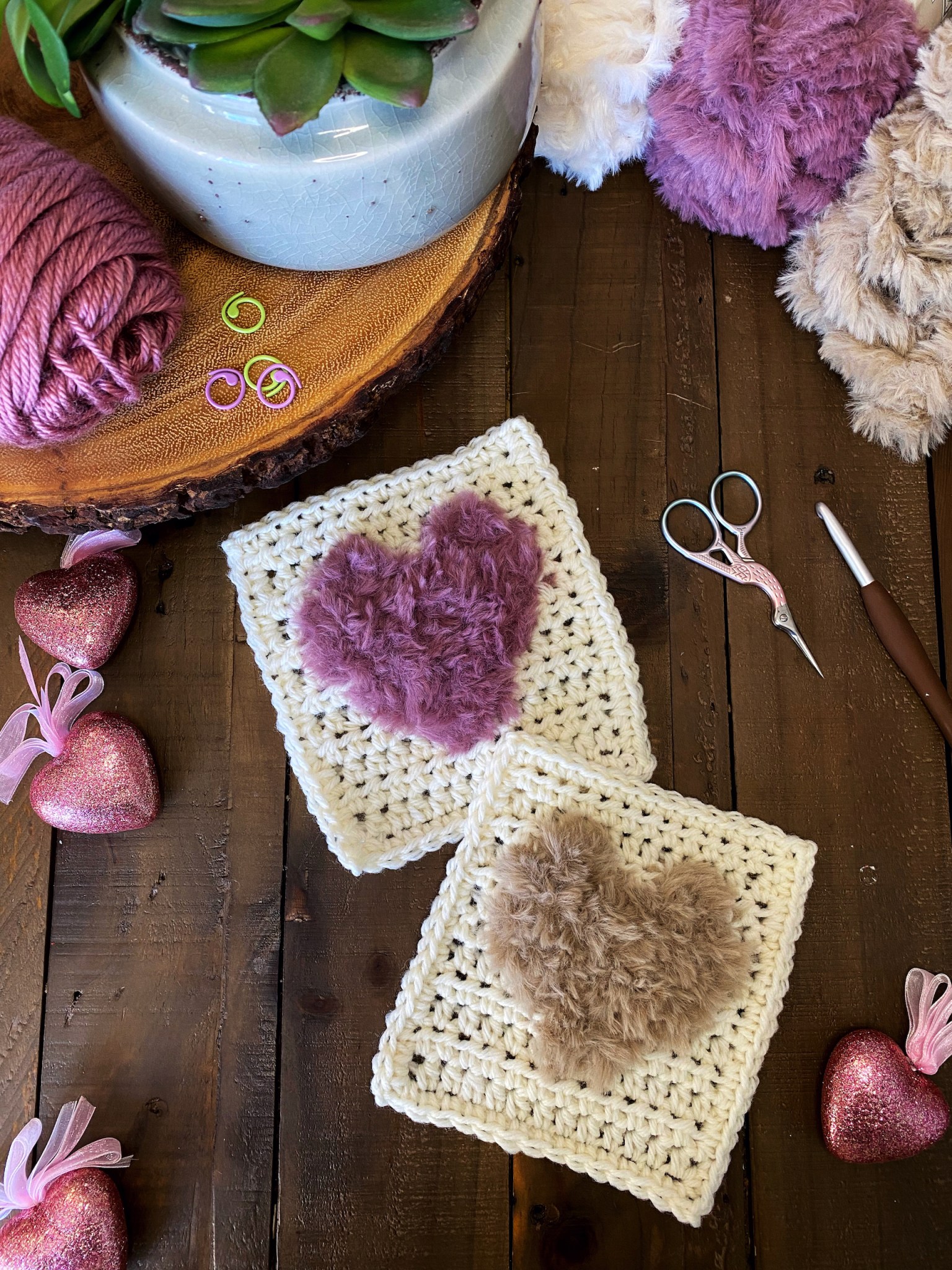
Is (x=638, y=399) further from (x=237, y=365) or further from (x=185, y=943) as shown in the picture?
(x=185, y=943)

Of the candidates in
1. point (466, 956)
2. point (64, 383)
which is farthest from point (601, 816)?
point (64, 383)

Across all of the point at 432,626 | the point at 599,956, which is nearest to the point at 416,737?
the point at 432,626

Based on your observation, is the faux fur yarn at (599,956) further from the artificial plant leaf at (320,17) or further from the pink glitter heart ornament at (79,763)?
the artificial plant leaf at (320,17)

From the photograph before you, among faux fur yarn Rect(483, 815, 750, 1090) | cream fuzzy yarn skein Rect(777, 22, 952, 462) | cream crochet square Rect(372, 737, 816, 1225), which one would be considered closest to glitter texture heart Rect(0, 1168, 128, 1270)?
cream crochet square Rect(372, 737, 816, 1225)

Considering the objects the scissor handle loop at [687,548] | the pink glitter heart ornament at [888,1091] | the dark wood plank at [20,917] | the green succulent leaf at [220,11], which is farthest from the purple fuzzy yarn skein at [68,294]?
the pink glitter heart ornament at [888,1091]

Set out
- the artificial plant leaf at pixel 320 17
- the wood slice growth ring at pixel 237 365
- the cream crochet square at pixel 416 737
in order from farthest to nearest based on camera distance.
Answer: the cream crochet square at pixel 416 737
the wood slice growth ring at pixel 237 365
the artificial plant leaf at pixel 320 17

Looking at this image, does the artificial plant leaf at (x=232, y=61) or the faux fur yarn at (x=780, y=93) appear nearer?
the artificial plant leaf at (x=232, y=61)

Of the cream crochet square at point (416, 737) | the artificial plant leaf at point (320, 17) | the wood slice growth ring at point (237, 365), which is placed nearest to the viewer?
the artificial plant leaf at point (320, 17)
